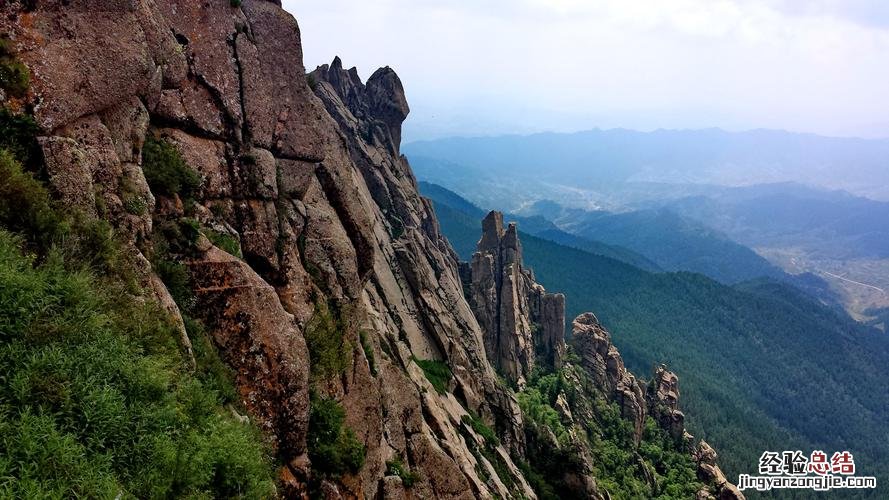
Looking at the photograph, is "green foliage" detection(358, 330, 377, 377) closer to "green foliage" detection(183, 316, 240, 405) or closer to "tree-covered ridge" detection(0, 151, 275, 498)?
"green foliage" detection(183, 316, 240, 405)

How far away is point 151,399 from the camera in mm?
10258

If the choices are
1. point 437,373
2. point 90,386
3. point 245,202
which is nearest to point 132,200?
point 245,202

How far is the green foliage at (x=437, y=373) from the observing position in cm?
3459

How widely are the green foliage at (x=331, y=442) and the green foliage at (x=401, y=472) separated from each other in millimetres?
3316

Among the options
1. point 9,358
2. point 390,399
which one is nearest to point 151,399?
point 9,358

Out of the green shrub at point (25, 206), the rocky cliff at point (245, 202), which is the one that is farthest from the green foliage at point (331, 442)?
the green shrub at point (25, 206)

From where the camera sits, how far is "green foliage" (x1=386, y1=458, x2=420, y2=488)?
19.2 meters

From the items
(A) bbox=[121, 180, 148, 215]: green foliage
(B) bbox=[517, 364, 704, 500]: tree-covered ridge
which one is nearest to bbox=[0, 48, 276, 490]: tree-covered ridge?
(A) bbox=[121, 180, 148, 215]: green foliage

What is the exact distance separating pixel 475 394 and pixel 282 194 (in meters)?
28.6

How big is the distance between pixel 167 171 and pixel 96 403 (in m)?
8.14

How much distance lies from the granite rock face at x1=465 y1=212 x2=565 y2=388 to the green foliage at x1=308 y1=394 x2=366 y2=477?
52.1 m

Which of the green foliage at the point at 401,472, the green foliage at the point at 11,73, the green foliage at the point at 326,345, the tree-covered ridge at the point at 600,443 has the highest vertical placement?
the green foliage at the point at 11,73

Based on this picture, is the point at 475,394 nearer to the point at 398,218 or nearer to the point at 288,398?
the point at 398,218

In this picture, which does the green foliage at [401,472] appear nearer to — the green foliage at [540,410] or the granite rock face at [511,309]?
the green foliage at [540,410]
